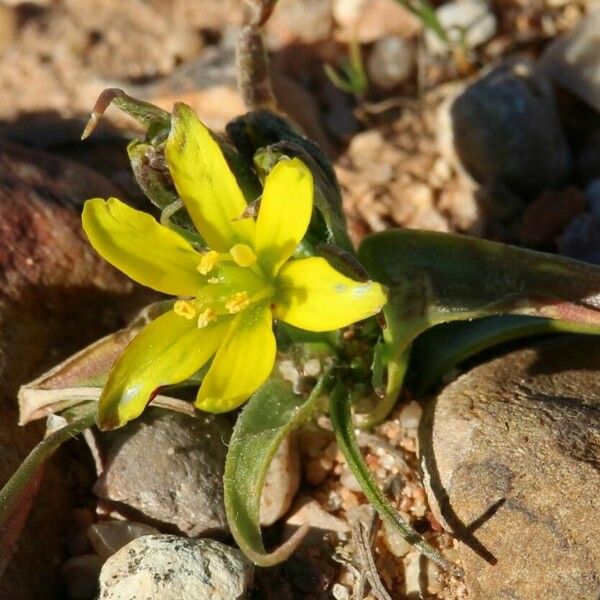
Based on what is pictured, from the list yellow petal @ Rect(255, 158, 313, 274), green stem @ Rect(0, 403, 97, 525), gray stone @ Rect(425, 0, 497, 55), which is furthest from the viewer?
gray stone @ Rect(425, 0, 497, 55)

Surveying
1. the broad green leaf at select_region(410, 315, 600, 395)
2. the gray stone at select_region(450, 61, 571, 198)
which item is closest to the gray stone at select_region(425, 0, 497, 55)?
the gray stone at select_region(450, 61, 571, 198)

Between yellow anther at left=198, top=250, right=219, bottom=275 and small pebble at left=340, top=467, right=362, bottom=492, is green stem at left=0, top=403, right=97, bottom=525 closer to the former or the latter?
yellow anther at left=198, top=250, right=219, bottom=275

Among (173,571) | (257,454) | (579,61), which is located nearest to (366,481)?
(257,454)

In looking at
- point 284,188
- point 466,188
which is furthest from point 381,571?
point 466,188

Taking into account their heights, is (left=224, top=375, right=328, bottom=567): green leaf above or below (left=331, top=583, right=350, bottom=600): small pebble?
above

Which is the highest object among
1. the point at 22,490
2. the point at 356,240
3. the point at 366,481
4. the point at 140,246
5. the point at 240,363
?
the point at 140,246

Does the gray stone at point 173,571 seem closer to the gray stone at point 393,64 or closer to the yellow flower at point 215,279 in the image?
the yellow flower at point 215,279

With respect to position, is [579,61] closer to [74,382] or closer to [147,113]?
[147,113]

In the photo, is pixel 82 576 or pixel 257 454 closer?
pixel 257 454
